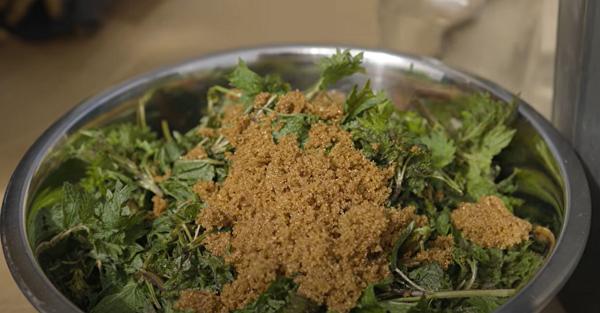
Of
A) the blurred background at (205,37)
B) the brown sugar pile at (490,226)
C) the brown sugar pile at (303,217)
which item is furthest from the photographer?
the blurred background at (205,37)

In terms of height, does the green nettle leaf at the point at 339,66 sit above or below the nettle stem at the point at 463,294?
above

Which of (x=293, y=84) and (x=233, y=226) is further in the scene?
(x=293, y=84)

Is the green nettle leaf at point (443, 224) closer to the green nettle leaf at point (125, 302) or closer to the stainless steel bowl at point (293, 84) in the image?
the stainless steel bowl at point (293, 84)

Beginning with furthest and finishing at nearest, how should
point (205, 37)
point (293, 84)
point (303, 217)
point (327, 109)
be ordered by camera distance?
point (205, 37) < point (293, 84) < point (327, 109) < point (303, 217)

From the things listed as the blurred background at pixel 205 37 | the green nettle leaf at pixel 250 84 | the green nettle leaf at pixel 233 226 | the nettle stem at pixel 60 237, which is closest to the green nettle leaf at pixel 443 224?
the green nettle leaf at pixel 233 226

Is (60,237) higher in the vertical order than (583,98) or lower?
lower

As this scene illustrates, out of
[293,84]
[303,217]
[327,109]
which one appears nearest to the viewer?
[303,217]

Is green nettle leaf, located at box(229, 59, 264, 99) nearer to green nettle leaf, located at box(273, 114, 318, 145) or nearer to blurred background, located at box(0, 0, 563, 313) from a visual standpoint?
green nettle leaf, located at box(273, 114, 318, 145)

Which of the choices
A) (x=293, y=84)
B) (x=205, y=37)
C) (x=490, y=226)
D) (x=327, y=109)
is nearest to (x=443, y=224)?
(x=490, y=226)

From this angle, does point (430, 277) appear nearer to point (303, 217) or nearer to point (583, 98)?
point (303, 217)
